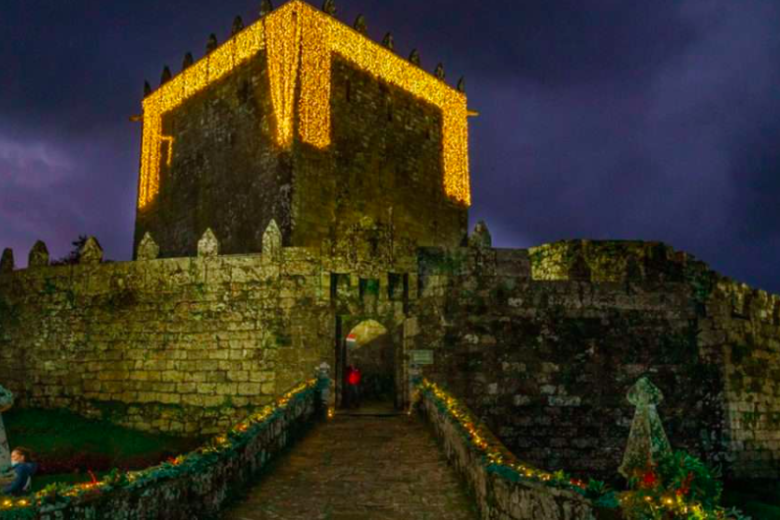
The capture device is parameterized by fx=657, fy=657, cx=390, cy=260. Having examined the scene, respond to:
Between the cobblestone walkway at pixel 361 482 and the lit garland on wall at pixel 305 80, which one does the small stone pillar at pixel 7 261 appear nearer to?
the lit garland on wall at pixel 305 80

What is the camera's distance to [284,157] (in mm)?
21953

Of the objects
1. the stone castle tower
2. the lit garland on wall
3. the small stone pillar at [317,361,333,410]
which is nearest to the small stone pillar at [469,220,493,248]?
the stone castle tower

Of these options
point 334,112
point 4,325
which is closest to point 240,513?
point 4,325

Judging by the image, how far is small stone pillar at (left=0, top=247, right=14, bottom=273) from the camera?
2006 centimetres

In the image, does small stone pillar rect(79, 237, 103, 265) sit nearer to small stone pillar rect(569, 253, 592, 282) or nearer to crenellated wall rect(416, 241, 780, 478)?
crenellated wall rect(416, 241, 780, 478)

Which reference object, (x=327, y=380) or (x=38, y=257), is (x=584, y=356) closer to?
(x=327, y=380)

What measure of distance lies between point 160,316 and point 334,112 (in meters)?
9.86

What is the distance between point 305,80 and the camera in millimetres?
22344

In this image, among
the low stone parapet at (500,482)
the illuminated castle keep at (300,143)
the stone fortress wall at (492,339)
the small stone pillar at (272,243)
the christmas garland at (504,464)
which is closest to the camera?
the christmas garland at (504,464)

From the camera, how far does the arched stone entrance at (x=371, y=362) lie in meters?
16.5

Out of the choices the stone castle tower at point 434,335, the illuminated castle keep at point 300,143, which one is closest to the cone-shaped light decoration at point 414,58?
the illuminated castle keep at point 300,143

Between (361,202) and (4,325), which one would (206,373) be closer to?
(4,325)

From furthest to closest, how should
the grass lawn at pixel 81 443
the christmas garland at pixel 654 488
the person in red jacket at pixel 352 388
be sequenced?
the person in red jacket at pixel 352 388 → the grass lawn at pixel 81 443 → the christmas garland at pixel 654 488

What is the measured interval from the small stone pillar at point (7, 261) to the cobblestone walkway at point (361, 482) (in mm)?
12591
